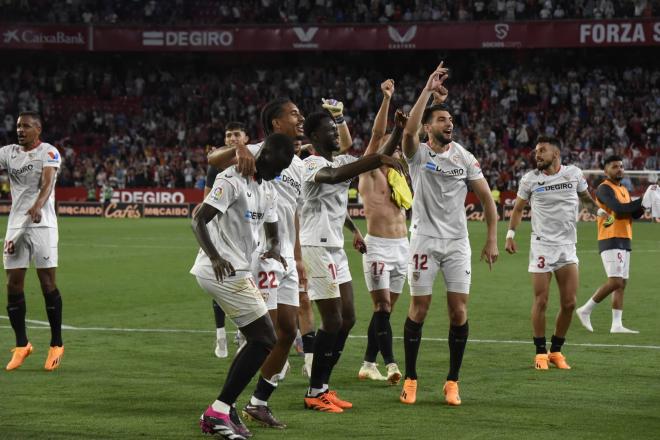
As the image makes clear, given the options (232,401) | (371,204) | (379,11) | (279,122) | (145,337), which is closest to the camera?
(232,401)

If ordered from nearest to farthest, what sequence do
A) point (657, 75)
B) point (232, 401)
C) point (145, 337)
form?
point (232, 401) < point (145, 337) < point (657, 75)

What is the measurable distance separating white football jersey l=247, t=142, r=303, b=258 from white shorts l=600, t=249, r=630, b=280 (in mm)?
6323

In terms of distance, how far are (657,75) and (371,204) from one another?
40588 mm

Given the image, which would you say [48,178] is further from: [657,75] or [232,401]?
[657,75]

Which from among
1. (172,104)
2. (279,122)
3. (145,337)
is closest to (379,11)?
(172,104)

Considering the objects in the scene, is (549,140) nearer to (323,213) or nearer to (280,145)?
(323,213)

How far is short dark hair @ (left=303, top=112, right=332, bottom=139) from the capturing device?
8.71 m

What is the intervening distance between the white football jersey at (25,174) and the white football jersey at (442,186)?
12.8 ft

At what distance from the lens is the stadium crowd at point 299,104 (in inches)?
1802

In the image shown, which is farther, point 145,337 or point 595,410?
point 145,337

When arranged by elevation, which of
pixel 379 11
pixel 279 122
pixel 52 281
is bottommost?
pixel 52 281

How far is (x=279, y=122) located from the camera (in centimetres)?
820

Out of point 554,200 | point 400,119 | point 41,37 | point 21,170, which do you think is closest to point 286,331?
point 400,119

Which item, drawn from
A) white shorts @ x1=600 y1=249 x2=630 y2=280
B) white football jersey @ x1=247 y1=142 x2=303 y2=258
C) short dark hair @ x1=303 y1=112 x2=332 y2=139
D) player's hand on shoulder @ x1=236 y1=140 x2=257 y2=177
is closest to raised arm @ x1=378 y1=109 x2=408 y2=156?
short dark hair @ x1=303 y1=112 x2=332 y2=139
